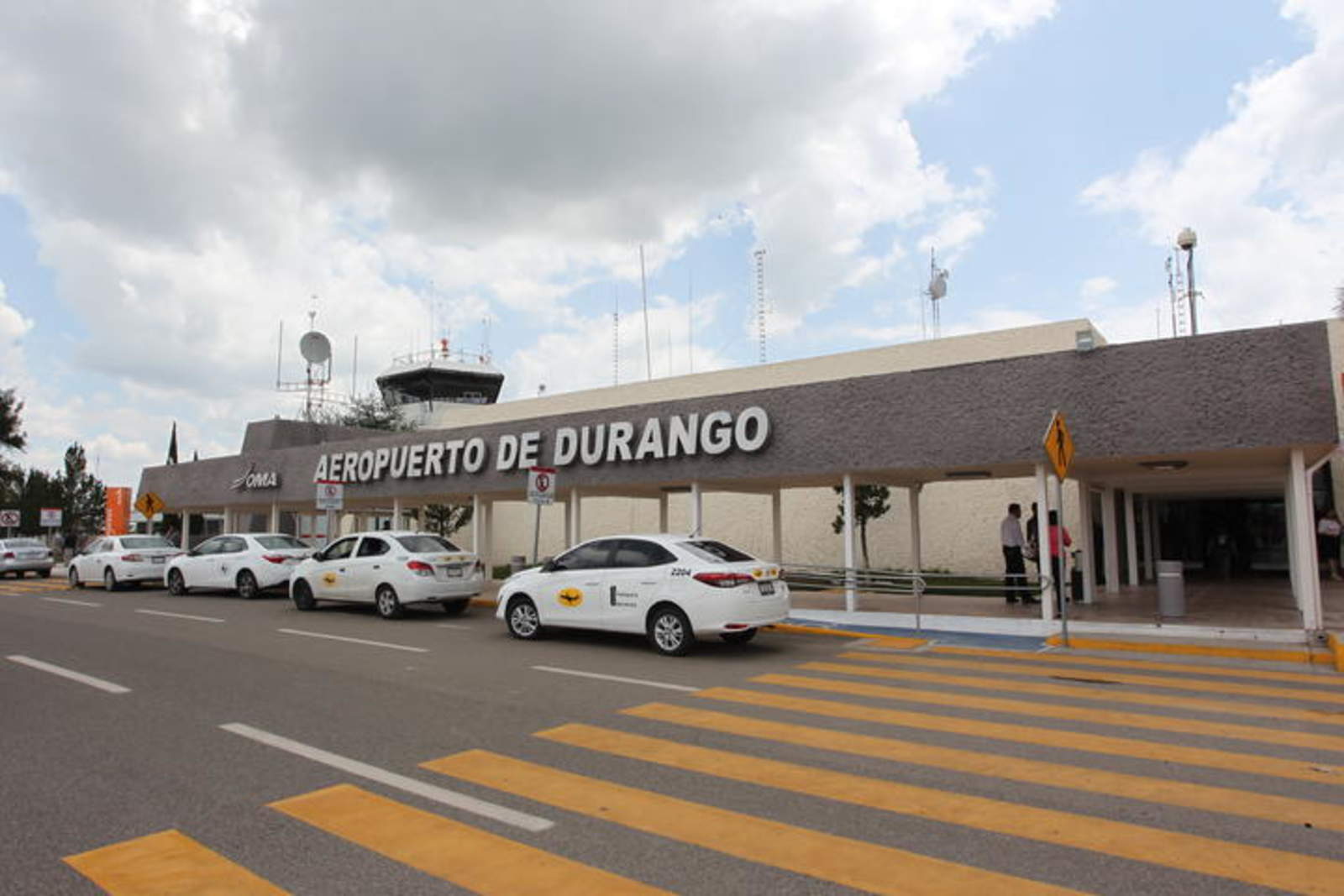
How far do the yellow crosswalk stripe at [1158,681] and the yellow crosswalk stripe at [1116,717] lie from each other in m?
0.89

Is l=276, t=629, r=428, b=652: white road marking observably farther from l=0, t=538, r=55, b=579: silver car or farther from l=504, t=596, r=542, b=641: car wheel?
l=0, t=538, r=55, b=579: silver car

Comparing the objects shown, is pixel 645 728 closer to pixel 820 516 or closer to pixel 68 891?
pixel 68 891

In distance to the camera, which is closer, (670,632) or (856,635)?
(670,632)

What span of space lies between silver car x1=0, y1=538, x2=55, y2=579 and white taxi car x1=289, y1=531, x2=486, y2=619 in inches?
785

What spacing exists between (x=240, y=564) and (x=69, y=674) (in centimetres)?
1184

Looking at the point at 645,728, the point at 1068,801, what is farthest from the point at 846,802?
the point at 645,728

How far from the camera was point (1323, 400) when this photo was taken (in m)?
11.2

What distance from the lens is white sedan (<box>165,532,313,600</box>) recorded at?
21.0 metres

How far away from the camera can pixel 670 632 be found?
38.0ft

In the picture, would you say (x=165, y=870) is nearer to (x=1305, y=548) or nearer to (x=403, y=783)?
(x=403, y=783)

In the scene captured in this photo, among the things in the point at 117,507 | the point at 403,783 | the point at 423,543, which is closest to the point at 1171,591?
the point at 403,783

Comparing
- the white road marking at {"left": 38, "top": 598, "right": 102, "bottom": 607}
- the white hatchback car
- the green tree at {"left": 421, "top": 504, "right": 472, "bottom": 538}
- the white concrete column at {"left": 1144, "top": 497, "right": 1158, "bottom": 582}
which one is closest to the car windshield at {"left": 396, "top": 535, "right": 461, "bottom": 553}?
the white road marking at {"left": 38, "top": 598, "right": 102, "bottom": 607}

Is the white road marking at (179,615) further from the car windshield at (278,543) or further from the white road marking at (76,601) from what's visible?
the car windshield at (278,543)

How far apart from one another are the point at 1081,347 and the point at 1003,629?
15.2ft
